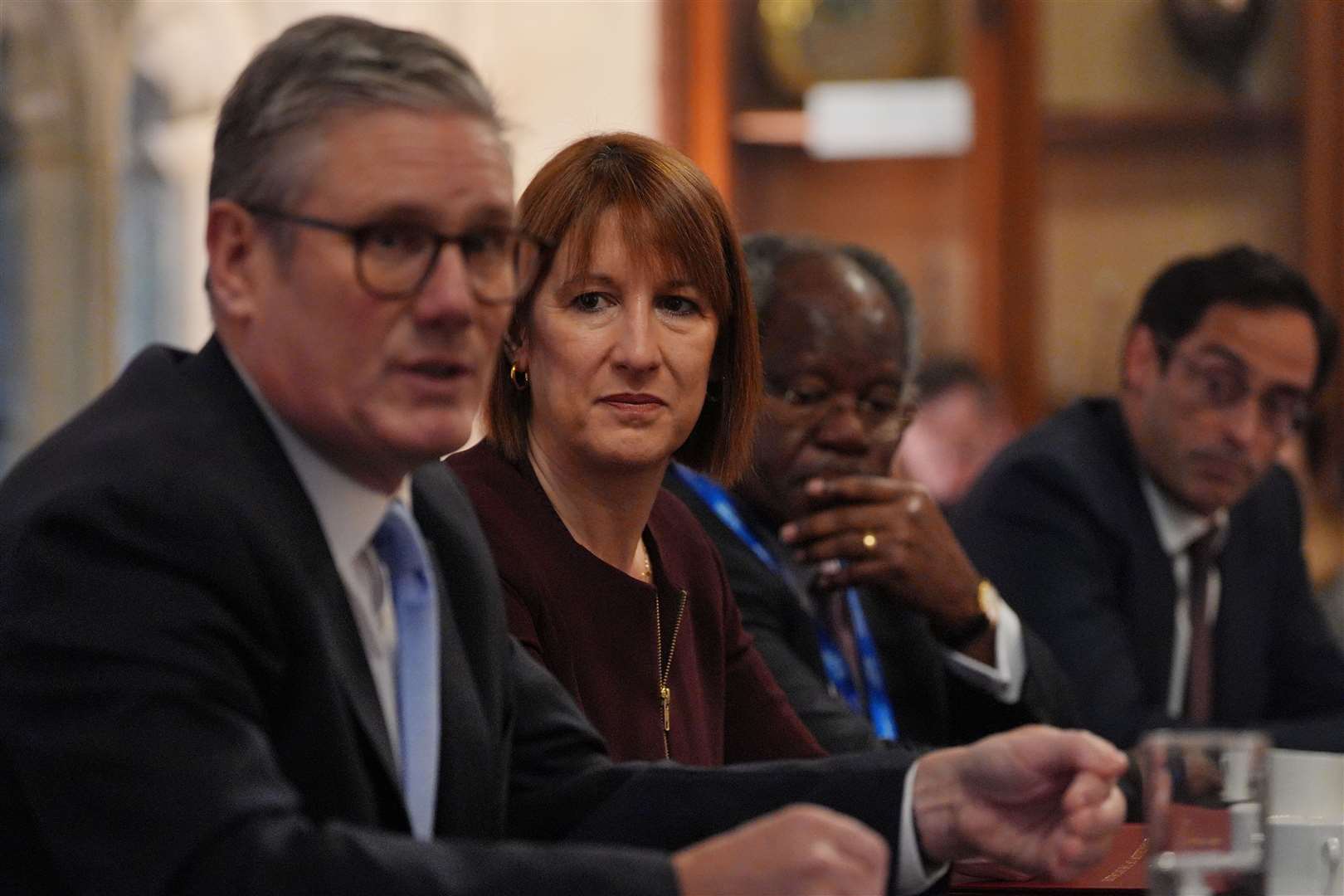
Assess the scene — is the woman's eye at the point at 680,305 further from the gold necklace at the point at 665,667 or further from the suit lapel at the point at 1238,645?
the suit lapel at the point at 1238,645

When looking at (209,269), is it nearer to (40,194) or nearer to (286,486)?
(286,486)

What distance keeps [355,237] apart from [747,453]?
0.91m

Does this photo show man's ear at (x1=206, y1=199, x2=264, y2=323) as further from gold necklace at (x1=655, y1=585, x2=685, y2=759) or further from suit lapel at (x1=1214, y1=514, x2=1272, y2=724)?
suit lapel at (x1=1214, y1=514, x2=1272, y2=724)

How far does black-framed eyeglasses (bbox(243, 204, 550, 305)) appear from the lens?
115 cm

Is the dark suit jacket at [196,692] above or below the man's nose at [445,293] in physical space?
below

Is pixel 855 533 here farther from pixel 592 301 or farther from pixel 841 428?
pixel 592 301

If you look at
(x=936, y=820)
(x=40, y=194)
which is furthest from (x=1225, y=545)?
(x=40, y=194)

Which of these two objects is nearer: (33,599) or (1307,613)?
(33,599)

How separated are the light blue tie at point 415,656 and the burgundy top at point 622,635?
0.40 metres

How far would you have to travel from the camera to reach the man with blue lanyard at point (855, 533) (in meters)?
2.49

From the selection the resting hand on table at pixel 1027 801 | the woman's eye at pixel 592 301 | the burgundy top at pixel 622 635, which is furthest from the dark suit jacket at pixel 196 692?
the woman's eye at pixel 592 301

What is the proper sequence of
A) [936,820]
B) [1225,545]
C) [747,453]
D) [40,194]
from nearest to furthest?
[936,820] → [747,453] → [1225,545] → [40,194]

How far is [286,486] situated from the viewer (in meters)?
1.19

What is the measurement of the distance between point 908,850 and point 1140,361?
227 cm
